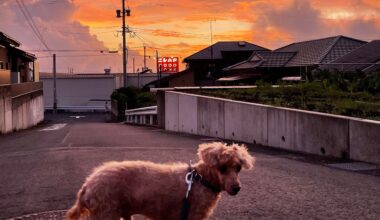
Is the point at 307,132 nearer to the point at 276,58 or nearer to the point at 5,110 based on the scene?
the point at 5,110

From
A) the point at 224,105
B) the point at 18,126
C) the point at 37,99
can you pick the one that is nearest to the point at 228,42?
the point at 37,99

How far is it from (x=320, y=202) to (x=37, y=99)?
46756mm

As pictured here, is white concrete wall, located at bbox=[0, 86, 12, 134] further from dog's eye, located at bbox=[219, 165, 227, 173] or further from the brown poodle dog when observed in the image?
dog's eye, located at bbox=[219, 165, 227, 173]

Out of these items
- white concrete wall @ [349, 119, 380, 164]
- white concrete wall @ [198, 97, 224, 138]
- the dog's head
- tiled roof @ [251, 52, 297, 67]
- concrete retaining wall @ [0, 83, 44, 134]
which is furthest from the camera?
tiled roof @ [251, 52, 297, 67]

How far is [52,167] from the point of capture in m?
11.3

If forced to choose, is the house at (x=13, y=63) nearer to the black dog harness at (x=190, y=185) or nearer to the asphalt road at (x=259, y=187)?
the asphalt road at (x=259, y=187)

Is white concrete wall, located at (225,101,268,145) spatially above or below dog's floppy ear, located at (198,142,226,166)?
below

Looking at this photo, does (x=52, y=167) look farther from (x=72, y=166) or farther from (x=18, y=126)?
(x=18, y=126)

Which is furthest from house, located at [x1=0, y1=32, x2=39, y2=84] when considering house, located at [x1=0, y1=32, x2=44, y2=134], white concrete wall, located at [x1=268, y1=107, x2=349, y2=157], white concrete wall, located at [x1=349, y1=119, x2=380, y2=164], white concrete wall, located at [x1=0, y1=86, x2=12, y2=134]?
white concrete wall, located at [x1=349, y1=119, x2=380, y2=164]

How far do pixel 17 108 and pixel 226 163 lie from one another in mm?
32278

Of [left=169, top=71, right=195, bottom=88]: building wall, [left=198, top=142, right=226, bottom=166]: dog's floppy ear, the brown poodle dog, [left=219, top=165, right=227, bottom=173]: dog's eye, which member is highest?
[left=169, top=71, right=195, bottom=88]: building wall

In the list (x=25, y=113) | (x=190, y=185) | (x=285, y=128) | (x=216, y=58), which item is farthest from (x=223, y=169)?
(x=216, y=58)

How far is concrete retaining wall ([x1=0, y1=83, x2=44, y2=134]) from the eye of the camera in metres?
29.6

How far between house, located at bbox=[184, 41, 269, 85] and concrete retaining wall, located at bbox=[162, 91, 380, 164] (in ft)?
137
